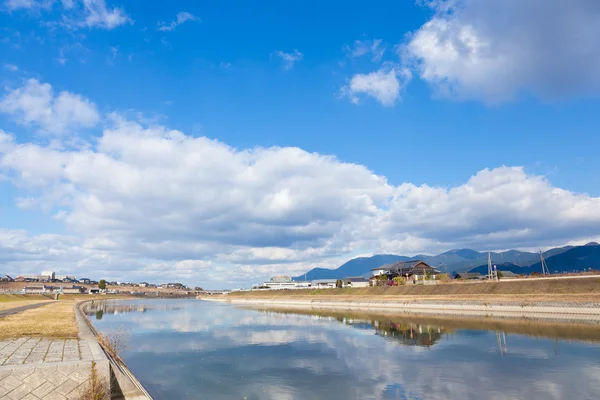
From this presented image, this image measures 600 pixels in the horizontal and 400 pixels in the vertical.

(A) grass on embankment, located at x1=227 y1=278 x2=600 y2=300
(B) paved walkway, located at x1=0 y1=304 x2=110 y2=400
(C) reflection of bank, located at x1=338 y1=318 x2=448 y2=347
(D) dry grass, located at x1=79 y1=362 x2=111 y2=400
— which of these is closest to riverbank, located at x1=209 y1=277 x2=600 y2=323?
(A) grass on embankment, located at x1=227 y1=278 x2=600 y2=300

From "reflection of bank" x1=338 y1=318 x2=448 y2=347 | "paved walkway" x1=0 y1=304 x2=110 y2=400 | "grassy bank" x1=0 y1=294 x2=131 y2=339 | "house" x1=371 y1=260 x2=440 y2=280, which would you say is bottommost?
"reflection of bank" x1=338 y1=318 x2=448 y2=347

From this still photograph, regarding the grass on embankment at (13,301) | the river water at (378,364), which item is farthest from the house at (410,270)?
the grass on embankment at (13,301)

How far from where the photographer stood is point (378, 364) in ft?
90.0

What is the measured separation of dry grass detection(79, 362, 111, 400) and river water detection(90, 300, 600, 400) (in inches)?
260

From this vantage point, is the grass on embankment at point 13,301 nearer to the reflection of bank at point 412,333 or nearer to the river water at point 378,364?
the river water at point 378,364

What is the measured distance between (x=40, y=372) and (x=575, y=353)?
1373 inches

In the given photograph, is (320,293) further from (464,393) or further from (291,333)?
(464,393)

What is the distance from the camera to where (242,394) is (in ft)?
67.2

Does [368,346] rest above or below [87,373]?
below

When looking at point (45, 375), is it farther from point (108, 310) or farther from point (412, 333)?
point (108, 310)

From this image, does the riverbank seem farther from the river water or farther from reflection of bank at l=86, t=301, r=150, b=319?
reflection of bank at l=86, t=301, r=150, b=319

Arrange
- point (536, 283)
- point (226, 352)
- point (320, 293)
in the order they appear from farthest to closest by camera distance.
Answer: point (320, 293), point (536, 283), point (226, 352)

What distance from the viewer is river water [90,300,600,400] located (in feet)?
67.3

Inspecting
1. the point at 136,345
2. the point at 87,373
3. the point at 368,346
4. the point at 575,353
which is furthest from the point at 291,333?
the point at 87,373
